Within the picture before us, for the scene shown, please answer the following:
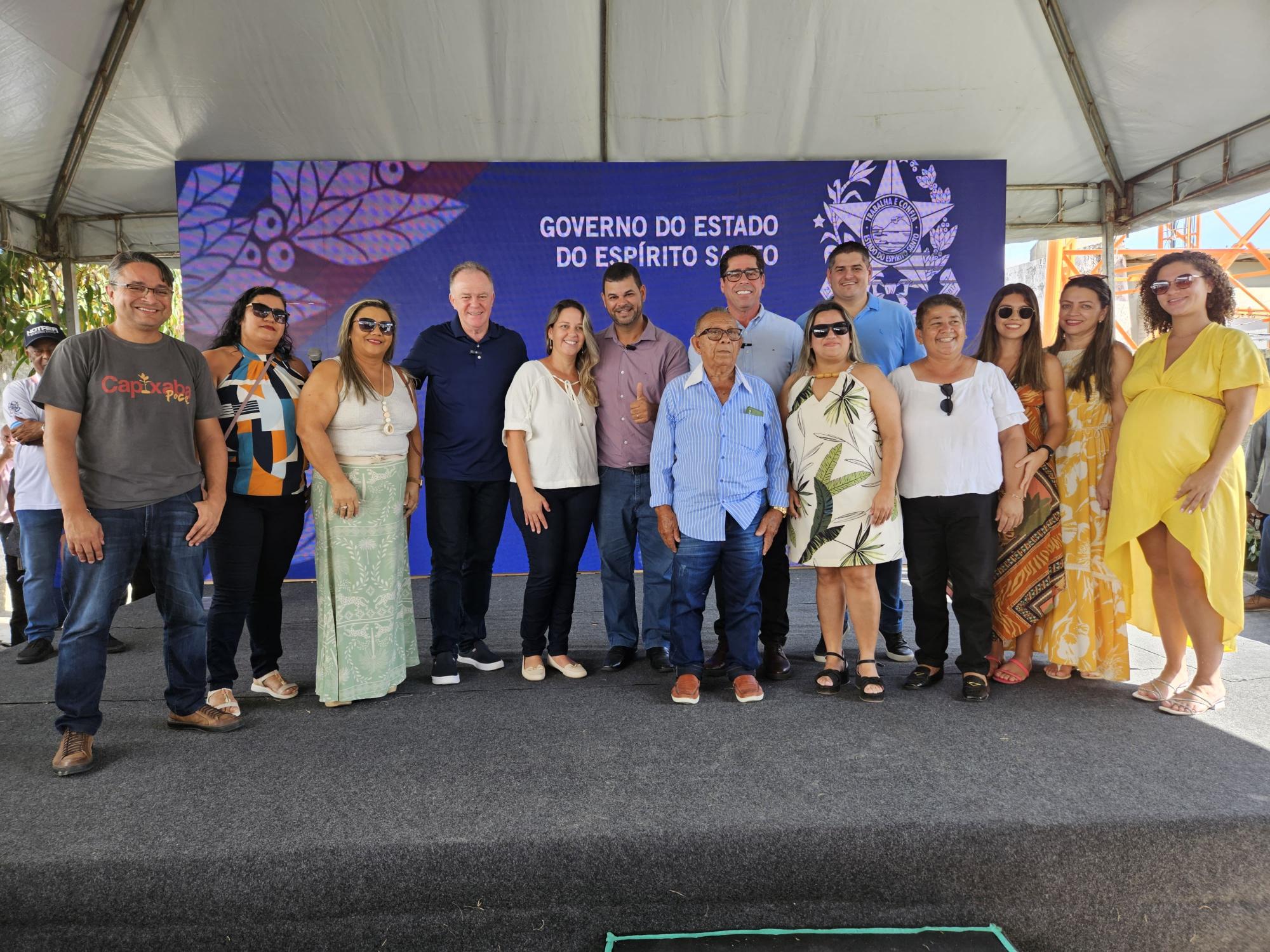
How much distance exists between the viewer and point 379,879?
73.5 inches

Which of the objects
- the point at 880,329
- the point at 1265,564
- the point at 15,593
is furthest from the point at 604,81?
the point at 1265,564

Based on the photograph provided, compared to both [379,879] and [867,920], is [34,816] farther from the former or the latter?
[867,920]

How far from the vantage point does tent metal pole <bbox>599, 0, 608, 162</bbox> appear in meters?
4.39

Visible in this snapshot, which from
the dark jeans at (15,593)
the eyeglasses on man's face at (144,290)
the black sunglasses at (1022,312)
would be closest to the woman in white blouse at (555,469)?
the eyeglasses on man's face at (144,290)

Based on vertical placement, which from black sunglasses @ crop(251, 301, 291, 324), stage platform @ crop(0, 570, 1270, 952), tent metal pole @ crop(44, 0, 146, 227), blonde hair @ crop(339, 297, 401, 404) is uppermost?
tent metal pole @ crop(44, 0, 146, 227)

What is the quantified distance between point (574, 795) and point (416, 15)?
4.08m

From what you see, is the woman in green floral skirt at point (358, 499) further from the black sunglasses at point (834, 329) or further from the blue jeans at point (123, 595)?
the black sunglasses at point (834, 329)

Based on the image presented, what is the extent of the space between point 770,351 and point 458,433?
127 cm

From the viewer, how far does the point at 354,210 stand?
5.11 m

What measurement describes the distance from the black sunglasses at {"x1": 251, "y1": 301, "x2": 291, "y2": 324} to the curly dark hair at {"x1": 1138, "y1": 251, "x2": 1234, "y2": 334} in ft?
9.82

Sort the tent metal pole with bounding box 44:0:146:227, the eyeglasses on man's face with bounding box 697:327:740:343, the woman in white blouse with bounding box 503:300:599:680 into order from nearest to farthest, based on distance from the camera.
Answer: the eyeglasses on man's face with bounding box 697:327:740:343, the woman in white blouse with bounding box 503:300:599:680, the tent metal pole with bounding box 44:0:146:227

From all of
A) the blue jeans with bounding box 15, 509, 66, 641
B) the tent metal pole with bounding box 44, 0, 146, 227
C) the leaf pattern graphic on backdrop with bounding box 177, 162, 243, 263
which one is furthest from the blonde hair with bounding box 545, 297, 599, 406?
the leaf pattern graphic on backdrop with bounding box 177, 162, 243, 263

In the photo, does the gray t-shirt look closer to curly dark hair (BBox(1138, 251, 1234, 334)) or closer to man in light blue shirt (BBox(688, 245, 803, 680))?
man in light blue shirt (BBox(688, 245, 803, 680))

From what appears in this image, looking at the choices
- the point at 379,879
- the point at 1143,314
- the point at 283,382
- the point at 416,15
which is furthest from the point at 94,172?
the point at 1143,314
